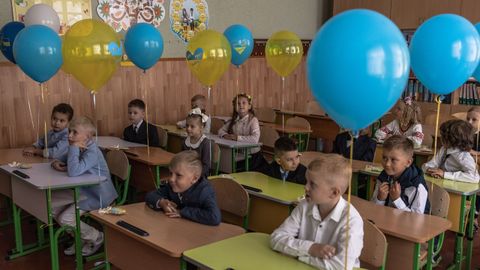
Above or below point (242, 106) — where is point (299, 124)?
below

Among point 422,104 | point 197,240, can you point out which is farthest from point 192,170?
point 422,104

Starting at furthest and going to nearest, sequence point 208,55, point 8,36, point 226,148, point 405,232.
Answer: point 226,148
point 8,36
point 208,55
point 405,232

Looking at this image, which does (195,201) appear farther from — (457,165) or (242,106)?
(242,106)

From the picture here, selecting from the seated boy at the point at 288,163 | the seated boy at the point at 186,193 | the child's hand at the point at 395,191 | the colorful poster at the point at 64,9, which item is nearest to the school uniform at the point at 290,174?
the seated boy at the point at 288,163

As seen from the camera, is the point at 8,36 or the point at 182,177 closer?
the point at 182,177

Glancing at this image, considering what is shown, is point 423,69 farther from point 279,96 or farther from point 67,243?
point 279,96

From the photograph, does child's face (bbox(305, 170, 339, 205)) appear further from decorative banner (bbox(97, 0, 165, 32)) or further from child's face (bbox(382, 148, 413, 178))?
decorative banner (bbox(97, 0, 165, 32))

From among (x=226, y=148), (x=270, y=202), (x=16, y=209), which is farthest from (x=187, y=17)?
(x=270, y=202)

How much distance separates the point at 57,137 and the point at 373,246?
310cm

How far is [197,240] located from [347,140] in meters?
2.67

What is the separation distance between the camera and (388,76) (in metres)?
1.66

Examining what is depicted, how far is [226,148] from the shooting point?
452 centimetres

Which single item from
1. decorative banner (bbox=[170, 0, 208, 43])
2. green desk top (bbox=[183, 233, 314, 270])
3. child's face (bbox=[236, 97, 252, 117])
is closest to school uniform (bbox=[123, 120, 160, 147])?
child's face (bbox=[236, 97, 252, 117])

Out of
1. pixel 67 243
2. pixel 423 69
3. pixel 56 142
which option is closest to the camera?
pixel 423 69
